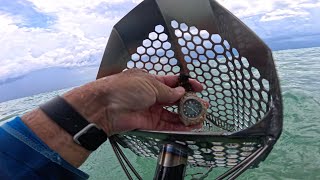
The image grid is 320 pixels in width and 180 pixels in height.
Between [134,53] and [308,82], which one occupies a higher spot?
[134,53]

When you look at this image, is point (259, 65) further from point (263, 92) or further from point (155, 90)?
point (155, 90)

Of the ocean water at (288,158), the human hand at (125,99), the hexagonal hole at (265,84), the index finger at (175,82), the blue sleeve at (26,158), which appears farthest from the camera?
the ocean water at (288,158)

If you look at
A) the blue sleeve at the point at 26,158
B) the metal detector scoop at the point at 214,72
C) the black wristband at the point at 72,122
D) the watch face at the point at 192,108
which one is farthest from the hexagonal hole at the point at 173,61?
the blue sleeve at the point at 26,158

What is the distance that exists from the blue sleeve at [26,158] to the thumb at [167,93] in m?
0.47

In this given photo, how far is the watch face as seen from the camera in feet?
4.62

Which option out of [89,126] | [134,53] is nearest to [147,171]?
[134,53]

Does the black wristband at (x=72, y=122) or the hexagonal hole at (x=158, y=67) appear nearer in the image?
the black wristband at (x=72, y=122)

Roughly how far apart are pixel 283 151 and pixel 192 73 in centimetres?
122

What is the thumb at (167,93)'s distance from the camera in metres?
1.27

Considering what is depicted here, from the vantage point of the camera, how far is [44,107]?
1013mm

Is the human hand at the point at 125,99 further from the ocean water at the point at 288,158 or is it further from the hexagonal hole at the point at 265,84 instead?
the ocean water at the point at 288,158

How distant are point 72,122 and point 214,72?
806 mm

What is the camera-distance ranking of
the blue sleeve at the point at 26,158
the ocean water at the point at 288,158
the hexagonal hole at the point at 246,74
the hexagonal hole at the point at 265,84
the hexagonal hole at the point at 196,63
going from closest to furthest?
the blue sleeve at the point at 26,158, the hexagonal hole at the point at 265,84, the hexagonal hole at the point at 246,74, the hexagonal hole at the point at 196,63, the ocean water at the point at 288,158

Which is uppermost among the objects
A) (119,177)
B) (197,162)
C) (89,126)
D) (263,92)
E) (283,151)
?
(263,92)
